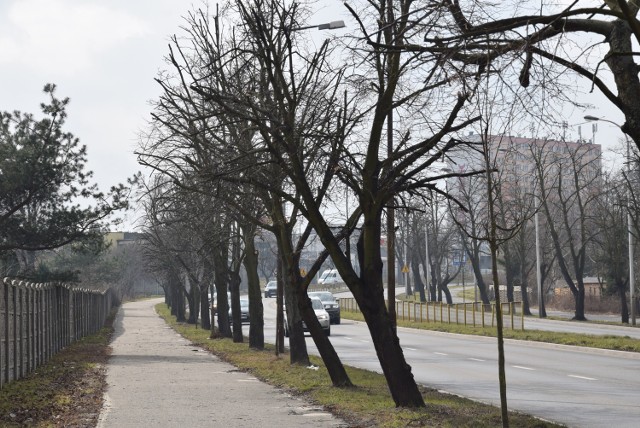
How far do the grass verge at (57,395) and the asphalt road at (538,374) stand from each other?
6.26 metres

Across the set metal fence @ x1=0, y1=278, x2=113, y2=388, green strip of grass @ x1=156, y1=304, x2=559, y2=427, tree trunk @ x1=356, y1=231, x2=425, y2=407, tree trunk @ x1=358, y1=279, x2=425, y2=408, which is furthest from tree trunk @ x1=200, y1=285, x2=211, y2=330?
tree trunk @ x1=358, y1=279, x2=425, y2=408

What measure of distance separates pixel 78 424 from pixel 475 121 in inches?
256

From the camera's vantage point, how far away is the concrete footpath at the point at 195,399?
13.5 meters

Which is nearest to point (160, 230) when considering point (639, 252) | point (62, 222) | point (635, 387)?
point (62, 222)

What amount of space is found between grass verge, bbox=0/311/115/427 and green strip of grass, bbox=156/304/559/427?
3.35 meters

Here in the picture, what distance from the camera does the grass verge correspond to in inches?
553

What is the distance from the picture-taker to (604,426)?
43.4ft

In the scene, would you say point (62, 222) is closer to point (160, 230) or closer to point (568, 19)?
point (160, 230)

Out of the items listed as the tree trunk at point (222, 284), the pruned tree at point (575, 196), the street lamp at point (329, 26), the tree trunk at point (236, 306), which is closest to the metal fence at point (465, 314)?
the pruned tree at point (575, 196)

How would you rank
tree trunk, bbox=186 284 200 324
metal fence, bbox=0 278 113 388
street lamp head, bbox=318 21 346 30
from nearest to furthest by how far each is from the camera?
street lamp head, bbox=318 21 346 30, metal fence, bbox=0 278 113 388, tree trunk, bbox=186 284 200 324

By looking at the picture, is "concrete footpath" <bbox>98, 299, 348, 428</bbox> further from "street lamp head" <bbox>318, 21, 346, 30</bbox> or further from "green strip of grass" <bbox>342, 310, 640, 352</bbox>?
"green strip of grass" <bbox>342, 310, 640, 352</bbox>

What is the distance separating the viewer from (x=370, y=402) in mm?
14586

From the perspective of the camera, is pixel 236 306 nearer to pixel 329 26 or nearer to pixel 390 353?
pixel 329 26

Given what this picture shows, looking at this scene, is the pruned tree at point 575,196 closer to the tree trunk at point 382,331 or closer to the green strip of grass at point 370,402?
the green strip of grass at point 370,402
